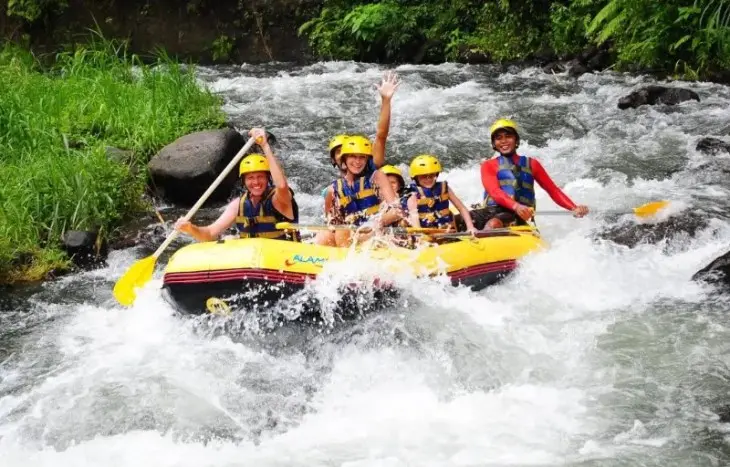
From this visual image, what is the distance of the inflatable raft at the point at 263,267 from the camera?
4.95 meters

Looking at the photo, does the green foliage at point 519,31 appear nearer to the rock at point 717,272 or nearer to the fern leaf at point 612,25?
the fern leaf at point 612,25

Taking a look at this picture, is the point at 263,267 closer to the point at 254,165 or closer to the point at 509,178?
the point at 254,165

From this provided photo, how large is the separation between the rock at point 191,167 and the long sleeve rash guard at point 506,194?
272cm

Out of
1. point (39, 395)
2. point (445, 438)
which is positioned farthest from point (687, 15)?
point (39, 395)

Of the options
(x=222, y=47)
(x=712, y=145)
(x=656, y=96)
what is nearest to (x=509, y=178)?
(x=712, y=145)

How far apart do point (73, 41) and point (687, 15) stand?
1379 centimetres

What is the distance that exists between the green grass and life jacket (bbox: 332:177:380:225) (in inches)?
94.3

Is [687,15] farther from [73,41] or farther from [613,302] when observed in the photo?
[73,41]

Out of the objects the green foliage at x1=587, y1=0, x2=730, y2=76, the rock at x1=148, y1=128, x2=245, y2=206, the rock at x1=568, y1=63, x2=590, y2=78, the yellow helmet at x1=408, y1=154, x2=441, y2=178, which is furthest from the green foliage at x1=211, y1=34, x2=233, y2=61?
the yellow helmet at x1=408, y1=154, x2=441, y2=178

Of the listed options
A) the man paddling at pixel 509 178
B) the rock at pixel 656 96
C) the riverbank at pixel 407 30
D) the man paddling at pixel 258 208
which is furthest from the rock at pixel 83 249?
the rock at pixel 656 96

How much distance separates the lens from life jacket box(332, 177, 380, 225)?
5676mm

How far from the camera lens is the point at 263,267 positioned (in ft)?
16.2

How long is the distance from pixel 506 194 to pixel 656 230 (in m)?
1.21

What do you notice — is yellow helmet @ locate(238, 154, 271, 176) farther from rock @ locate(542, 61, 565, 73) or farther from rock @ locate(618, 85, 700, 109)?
rock @ locate(542, 61, 565, 73)
